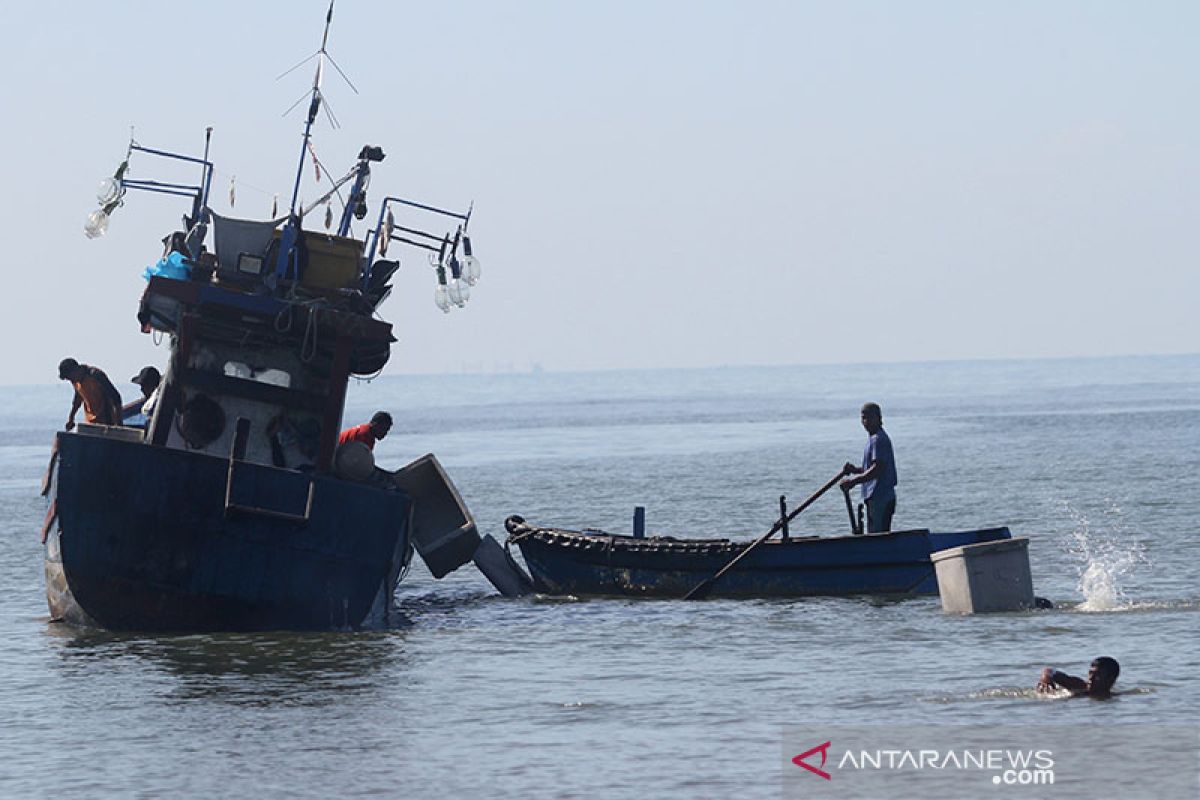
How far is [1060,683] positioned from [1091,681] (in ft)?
0.90

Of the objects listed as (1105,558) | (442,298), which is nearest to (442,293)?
(442,298)

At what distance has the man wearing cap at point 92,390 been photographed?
2211cm

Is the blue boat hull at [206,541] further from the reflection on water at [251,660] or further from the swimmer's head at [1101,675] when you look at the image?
the swimmer's head at [1101,675]

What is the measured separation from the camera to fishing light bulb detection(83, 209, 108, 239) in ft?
72.1

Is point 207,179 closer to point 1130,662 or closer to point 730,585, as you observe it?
point 730,585

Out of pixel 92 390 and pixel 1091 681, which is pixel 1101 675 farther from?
pixel 92 390

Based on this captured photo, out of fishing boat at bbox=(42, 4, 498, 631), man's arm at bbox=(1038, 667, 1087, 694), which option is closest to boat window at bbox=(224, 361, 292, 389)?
fishing boat at bbox=(42, 4, 498, 631)

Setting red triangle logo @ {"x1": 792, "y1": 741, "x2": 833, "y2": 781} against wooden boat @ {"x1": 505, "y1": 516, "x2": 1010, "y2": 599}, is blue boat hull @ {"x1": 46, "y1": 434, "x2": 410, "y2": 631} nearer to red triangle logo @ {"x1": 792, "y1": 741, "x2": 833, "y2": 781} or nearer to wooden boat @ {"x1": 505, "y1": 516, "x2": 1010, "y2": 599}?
wooden boat @ {"x1": 505, "y1": 516, "x2": 1010, "y2": 599}

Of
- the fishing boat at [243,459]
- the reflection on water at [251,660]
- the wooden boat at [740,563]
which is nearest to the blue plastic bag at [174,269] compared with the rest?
the fishing boat at [243,459]

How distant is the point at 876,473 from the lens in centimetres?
2345

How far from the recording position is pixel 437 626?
24.0 meters

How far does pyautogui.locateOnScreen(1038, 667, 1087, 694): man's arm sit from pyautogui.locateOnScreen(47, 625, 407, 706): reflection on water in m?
6.71

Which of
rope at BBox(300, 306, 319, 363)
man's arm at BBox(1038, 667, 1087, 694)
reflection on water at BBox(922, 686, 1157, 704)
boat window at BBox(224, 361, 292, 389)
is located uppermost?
rope at BBox(300, 306, 319, 363)

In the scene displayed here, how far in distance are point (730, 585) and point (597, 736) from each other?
902 centimetres
